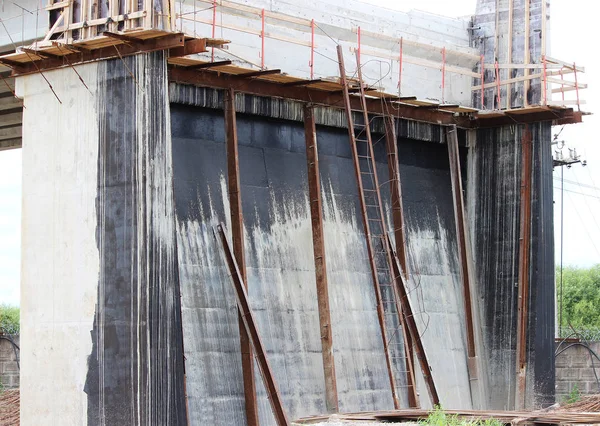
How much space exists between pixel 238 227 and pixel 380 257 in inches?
177

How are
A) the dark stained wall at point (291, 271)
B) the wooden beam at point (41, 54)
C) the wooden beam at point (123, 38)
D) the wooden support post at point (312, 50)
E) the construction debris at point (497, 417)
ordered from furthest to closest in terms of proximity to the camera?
Answer: the wooden support post at point (312, 50), the dark stained wall at point (291, 271), the wooden beam at point (41, 54), the wooden beam at point (123, 38), the construction debris at point (497, 417)

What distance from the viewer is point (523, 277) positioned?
27.5 meters

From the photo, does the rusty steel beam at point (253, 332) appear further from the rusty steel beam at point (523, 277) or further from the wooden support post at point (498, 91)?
the wooden support post at point (498, 91)

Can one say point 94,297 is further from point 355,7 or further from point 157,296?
point 355,7

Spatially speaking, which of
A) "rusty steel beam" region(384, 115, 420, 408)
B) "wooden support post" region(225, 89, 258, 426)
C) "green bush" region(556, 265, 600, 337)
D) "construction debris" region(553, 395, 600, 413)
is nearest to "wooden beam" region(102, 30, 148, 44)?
"wooden support post" region(225, 89, 258, 426)

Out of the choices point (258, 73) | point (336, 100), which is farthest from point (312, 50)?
point (258, 73)

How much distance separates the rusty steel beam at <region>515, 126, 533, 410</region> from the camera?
1072 inches

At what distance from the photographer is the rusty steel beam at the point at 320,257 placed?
76.6ft

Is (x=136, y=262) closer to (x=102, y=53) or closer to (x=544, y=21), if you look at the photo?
(x=102, y=53)

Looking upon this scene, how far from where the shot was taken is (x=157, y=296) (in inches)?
744

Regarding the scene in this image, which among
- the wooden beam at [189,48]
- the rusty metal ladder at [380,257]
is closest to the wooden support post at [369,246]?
the rusty metal ladder at [380,257]

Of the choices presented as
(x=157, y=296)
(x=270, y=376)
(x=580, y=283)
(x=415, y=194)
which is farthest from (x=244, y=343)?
(x=580, y=283)

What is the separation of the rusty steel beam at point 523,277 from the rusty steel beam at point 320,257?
226 inches

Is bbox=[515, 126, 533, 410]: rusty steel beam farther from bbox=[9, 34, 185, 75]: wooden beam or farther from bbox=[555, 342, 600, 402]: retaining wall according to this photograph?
bbox=[9, 34, 185, 75]: wooden beam
